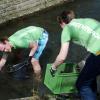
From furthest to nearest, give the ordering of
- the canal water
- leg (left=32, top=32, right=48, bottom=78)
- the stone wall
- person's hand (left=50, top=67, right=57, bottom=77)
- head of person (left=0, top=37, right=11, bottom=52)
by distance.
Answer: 1. the stone wall
2. the canal water
3. leg (left=32, top=32, right=48, bottom=78)
4. head of person (left=0, top=37, right=11, bottom=52)
5. person's hand (left=50, top=67, right=57, bottom=77)

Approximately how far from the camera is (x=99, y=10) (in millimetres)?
17047

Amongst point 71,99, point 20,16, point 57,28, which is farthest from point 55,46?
point 71,99

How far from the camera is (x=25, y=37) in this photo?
9992mm

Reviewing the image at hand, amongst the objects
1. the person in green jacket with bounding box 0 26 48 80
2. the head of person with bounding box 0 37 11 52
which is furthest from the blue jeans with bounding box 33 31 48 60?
the head of person with bounding box 0 37 11 52

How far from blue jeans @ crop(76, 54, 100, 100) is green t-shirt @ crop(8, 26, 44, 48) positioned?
2025mm

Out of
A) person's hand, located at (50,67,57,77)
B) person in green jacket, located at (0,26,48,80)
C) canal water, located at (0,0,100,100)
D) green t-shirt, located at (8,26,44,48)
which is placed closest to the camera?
person's hand, located at (50,67,57,77)

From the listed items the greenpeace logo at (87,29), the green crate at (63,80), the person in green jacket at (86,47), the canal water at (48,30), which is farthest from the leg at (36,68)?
the greenpeace logo at (87,29)

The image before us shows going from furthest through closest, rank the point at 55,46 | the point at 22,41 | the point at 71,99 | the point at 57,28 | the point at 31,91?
the point at 57,28
the point at 55,46
the point at 31,91
the point at 22,41
the point at 71,99

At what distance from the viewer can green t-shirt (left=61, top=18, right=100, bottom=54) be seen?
26.9 feet

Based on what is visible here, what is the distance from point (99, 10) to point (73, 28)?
8904mm

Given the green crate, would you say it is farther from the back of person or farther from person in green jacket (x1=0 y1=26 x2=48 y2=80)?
person in green jacket (x1=0 y1=26 x2=48 y2=80)

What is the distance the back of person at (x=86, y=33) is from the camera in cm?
819

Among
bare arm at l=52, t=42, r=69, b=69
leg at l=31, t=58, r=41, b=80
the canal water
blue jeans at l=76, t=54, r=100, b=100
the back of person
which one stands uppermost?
the back of person

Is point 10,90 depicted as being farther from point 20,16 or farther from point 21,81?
point 20,16
